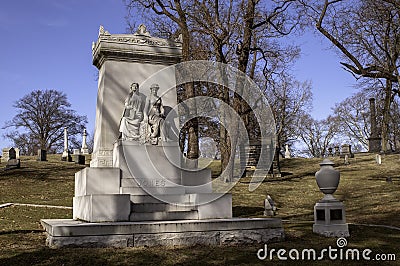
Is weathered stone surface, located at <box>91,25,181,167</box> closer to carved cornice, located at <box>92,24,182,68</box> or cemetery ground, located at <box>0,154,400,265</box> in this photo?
carved cornice, located at <box>92,24,182,68</box>

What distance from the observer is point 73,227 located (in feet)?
26.6

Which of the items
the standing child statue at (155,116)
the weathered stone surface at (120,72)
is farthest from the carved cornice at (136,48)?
the standing child statue at (155,116)

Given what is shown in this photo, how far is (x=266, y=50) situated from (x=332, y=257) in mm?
19014

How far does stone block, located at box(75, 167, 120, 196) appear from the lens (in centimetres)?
1029

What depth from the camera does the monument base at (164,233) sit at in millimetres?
8078

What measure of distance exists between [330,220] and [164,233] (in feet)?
13.4

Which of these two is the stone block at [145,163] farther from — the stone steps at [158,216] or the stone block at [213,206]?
the stone steps at [158,216]

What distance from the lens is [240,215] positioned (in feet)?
50.3

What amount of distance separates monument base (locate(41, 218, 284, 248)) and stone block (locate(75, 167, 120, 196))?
160cm

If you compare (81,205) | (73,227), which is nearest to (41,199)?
(81,205)

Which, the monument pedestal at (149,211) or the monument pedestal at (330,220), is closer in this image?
the monument pedestal at (149,211)

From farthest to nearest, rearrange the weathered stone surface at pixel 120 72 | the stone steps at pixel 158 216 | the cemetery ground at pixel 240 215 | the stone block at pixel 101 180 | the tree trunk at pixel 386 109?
the tree trunk at pixel 386 109 < the weathered stone surface at pixel 120 72 < the stone block at pixel 101 180 < the stone steps at pixel 158 216 < the cemetery ground at pixel 240 215

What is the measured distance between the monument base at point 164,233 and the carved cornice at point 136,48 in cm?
497

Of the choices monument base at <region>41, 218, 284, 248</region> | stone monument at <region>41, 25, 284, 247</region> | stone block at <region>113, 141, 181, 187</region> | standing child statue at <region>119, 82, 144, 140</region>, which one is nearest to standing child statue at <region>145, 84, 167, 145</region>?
stone monument at <region>41, 25, 284, 247</region>
